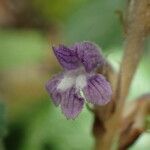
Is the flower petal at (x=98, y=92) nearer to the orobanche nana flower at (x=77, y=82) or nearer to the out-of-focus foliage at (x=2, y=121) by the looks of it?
the orobanche nana flower at (x=77, y=82)

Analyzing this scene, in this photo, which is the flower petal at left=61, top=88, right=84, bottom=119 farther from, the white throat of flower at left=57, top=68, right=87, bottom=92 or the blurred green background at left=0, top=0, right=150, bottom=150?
the blurred green background at left=0, top=0, right=150, bottom=150

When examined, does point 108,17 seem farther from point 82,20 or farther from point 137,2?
point 137,2

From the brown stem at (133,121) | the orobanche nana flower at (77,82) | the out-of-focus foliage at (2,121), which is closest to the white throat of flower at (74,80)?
the orobanche nana flower at (77,82)

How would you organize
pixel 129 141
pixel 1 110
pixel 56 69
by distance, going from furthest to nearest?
pixel 56 69
pixel 1 110
pixel 129 141

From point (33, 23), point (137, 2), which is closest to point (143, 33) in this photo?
point (137, 2)

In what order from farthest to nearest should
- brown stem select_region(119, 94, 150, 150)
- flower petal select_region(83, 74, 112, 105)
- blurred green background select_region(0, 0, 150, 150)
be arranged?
blurred green background select_region(0, 0, 150, 150), brown stem select_region(119, 94, 150, 150), flower petal select_region(83, 74, 112, 105)

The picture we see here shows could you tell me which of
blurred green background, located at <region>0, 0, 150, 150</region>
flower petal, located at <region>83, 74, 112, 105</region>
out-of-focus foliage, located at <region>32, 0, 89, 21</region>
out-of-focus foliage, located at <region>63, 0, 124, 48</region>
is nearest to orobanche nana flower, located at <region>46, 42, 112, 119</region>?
flower petal, located at <region>83, 74, 112, 105</region>

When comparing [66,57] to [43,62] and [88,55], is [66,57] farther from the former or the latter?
[43,62]
